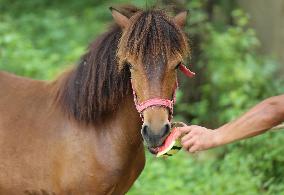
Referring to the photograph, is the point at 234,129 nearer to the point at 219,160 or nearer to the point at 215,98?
the point at 219,160

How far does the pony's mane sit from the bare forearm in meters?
0.67

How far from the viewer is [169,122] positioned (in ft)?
11.3

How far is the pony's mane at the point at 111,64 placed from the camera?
356 centimetres

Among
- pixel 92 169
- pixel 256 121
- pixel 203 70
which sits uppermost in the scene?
pixel 256 121

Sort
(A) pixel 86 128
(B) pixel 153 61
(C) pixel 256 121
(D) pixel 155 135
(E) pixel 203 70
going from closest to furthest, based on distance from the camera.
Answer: (C) pixel 256 121 < (D) pixel 155 135 < (B) pixel 153 61 < (A) pixel 86 128 < (E) pixel 203 70

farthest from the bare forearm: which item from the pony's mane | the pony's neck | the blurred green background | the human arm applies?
the blurred green background

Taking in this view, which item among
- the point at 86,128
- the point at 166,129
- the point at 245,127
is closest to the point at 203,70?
the point at 86,128

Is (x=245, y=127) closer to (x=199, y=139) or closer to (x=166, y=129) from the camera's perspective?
(x=199, y=139)

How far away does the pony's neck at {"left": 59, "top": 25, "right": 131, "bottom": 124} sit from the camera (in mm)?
3768

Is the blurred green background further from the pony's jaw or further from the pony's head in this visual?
the pony's jaw

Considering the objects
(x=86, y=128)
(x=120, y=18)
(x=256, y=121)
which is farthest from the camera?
(x=86, y=128)

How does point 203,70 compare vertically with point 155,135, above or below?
below

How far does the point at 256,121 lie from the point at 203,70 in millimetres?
4198

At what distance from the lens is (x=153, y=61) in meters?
3.50
